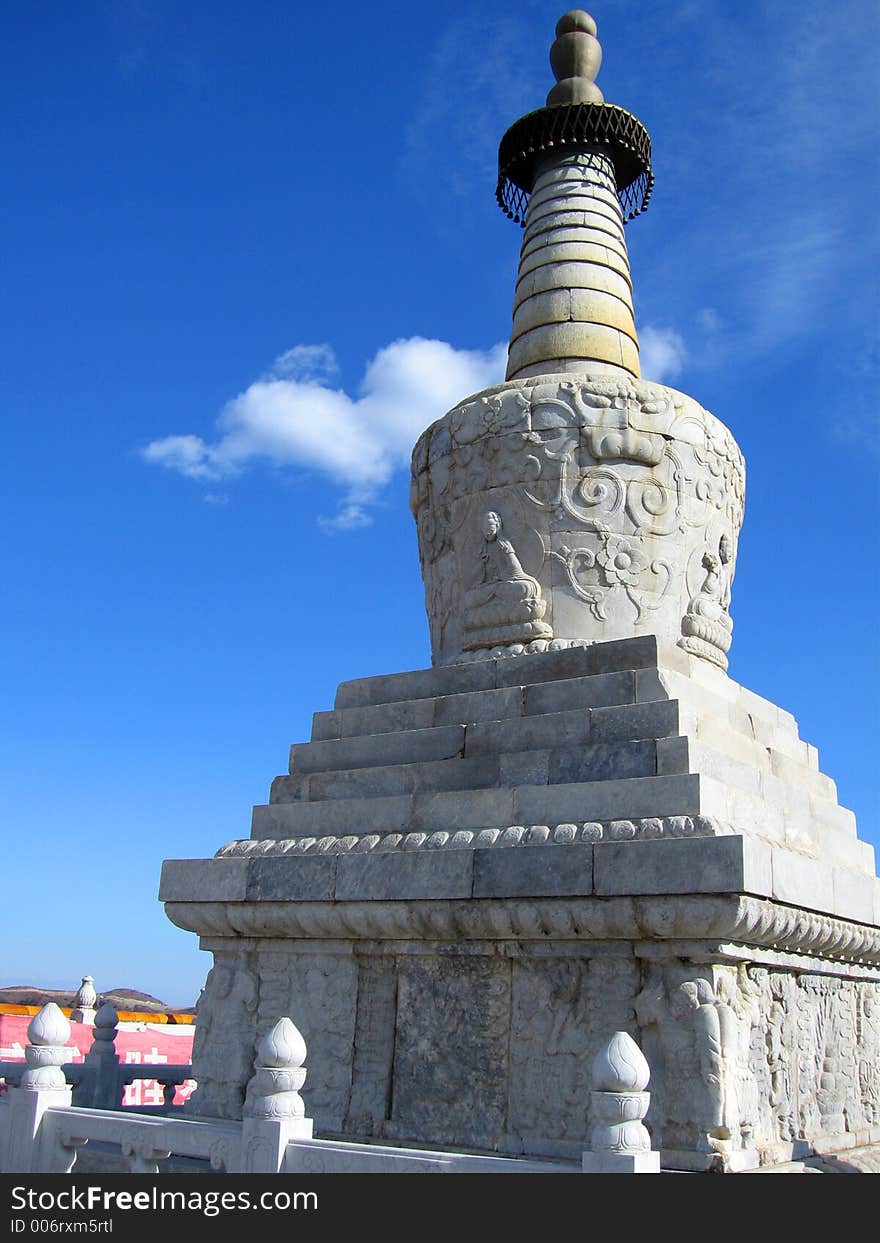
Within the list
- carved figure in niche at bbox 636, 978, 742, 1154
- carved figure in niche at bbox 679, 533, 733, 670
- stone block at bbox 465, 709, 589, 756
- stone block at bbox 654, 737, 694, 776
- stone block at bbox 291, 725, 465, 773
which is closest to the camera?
carved figure in niche at bbox 636, 978, 742, 1154

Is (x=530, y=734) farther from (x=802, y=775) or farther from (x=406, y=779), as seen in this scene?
(x=802, y=775)

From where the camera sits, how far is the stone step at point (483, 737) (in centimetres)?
795

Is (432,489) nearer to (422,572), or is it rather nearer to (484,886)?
(422,572)

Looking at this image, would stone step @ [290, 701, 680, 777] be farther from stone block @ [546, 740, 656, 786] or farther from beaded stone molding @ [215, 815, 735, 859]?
beaded stone molding @ [215, 815, 735, 859]

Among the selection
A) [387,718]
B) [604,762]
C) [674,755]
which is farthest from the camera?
[387,718]

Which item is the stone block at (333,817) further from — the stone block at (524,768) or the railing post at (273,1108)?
the railing post at (273,1108)

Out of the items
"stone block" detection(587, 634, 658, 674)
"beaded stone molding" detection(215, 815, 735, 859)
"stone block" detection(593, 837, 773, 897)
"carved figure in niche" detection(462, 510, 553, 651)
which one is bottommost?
"stone block" detection(593, 837, 773, 897)

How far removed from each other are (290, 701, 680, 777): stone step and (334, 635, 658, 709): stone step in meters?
0.31

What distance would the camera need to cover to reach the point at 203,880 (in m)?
9.12

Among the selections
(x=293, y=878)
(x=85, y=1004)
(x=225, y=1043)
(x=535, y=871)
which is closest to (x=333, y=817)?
(x=293, y=878)

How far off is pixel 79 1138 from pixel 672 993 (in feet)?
11.8

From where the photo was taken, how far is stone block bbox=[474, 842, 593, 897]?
7.22 m

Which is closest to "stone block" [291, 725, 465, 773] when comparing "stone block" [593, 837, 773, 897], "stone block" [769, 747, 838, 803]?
"stone block" [593, 837, 773, 897]

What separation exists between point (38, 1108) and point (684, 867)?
13.5ft
